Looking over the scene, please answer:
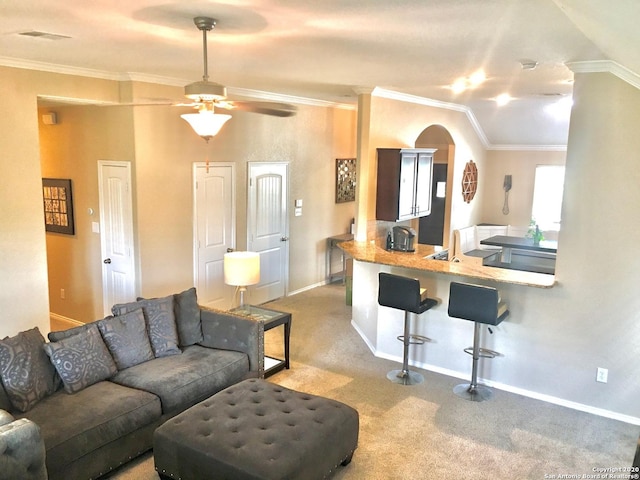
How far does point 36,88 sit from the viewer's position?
4.73m

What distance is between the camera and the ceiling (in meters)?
2.60

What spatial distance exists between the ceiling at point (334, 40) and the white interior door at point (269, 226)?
1.52m

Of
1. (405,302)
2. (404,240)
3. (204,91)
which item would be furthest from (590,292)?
(204,91)

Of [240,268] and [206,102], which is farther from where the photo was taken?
[240,268]

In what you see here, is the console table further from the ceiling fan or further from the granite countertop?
the ceiling fan

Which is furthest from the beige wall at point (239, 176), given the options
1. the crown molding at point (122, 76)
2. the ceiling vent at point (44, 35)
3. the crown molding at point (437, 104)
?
the ceiling vent at point (44, 35)

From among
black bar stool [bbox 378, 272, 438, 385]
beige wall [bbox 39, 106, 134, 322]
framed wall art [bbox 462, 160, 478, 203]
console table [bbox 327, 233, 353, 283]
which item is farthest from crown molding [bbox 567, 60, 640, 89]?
console table [bbox 327, 233, 353, 283]

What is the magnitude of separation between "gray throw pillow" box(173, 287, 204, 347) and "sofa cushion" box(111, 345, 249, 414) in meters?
0.09

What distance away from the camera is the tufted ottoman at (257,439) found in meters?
2.88

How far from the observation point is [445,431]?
3951 millimetres

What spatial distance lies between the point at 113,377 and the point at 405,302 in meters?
2.45

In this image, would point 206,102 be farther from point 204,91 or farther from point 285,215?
point 285,215

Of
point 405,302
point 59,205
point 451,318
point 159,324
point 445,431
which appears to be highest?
point 59,205

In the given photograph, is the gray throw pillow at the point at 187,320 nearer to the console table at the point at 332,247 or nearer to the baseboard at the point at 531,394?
the baseboard at the point at 531,394
